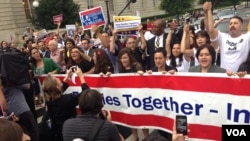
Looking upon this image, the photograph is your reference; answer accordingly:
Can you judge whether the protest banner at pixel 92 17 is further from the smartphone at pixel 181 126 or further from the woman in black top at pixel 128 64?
the smartphone at pixel 181 126

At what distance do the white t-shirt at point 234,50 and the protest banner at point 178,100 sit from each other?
2.59ft

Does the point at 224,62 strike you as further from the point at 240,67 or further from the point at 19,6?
the point at 19,6

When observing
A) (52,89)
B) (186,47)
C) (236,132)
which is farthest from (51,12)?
(236,132)

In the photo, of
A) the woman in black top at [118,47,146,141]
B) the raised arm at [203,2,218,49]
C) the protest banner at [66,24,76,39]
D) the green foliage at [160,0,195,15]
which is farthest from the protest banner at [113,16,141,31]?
the green foliage at [160,0,195,15]

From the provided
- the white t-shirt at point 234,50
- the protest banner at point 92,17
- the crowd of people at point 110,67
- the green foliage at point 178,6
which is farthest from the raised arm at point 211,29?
the green foliage at point 178,6

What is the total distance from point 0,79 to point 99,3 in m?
40.8

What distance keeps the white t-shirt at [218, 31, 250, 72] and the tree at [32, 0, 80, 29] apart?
2827 centimetres

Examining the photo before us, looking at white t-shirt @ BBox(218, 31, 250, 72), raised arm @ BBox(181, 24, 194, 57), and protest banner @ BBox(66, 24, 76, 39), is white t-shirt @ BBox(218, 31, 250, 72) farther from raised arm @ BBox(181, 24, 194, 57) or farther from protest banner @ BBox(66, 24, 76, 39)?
protest banner @ BBox(66, 24, 76, 39)

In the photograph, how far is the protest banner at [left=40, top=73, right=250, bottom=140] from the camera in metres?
3.79

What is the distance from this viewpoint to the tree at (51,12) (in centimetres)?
3150

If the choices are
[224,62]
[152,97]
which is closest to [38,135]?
[152,97]

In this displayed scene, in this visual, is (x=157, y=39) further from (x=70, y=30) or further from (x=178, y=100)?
(x=70, y=30)

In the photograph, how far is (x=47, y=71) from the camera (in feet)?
19.7

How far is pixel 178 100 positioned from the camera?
4.18 m
